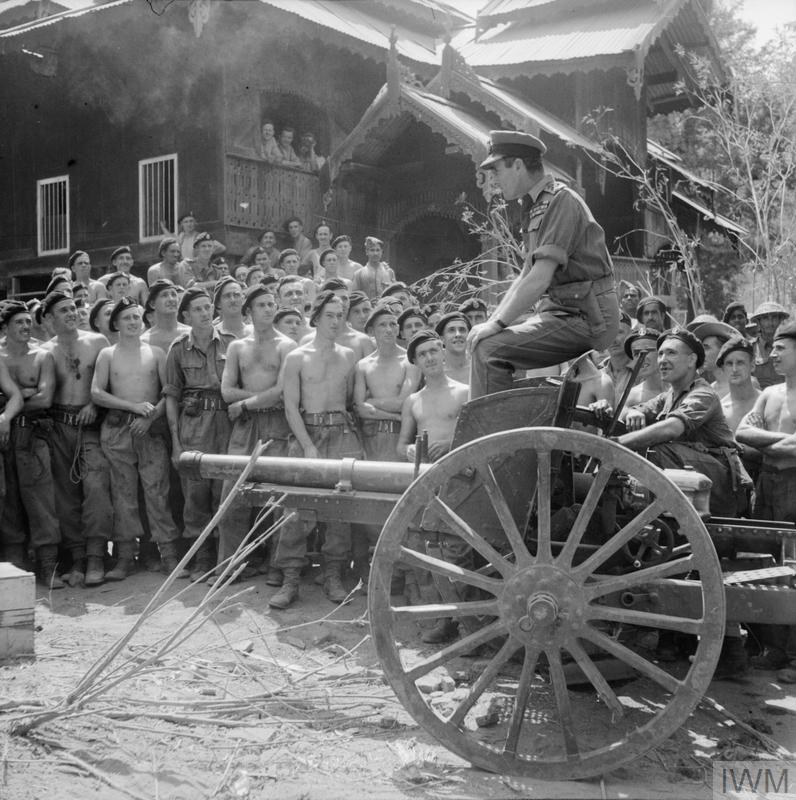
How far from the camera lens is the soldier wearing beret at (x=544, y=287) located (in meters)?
4.48

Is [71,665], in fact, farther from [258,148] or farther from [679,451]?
[258,148]

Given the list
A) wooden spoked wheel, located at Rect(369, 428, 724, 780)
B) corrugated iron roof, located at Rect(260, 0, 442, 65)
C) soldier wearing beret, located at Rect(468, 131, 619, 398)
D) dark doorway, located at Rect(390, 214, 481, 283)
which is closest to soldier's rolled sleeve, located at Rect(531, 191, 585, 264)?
soldier wearing beret, located at Rect(468, 131, 619, 398)

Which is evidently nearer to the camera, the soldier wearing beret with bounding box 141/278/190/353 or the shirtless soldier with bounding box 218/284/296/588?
the shirtless soldier with bounding box 218/284/296/588

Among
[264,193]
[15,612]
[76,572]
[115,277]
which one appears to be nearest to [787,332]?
[15,612]

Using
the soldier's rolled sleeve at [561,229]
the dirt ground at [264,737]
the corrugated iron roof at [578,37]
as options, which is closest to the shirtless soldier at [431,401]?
the dirt ground at [264,737]

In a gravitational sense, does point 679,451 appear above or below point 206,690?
above

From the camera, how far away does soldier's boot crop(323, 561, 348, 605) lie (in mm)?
6516

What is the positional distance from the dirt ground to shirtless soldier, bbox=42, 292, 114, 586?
5.50ft

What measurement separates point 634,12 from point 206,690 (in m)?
15.1

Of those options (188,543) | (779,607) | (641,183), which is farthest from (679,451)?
(641,183)

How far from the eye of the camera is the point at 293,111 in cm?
1563

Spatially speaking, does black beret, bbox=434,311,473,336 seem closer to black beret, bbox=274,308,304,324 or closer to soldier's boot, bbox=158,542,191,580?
black beret, bbox=274,308,304,324

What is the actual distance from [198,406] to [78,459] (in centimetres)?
106

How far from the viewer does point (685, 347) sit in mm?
5512
